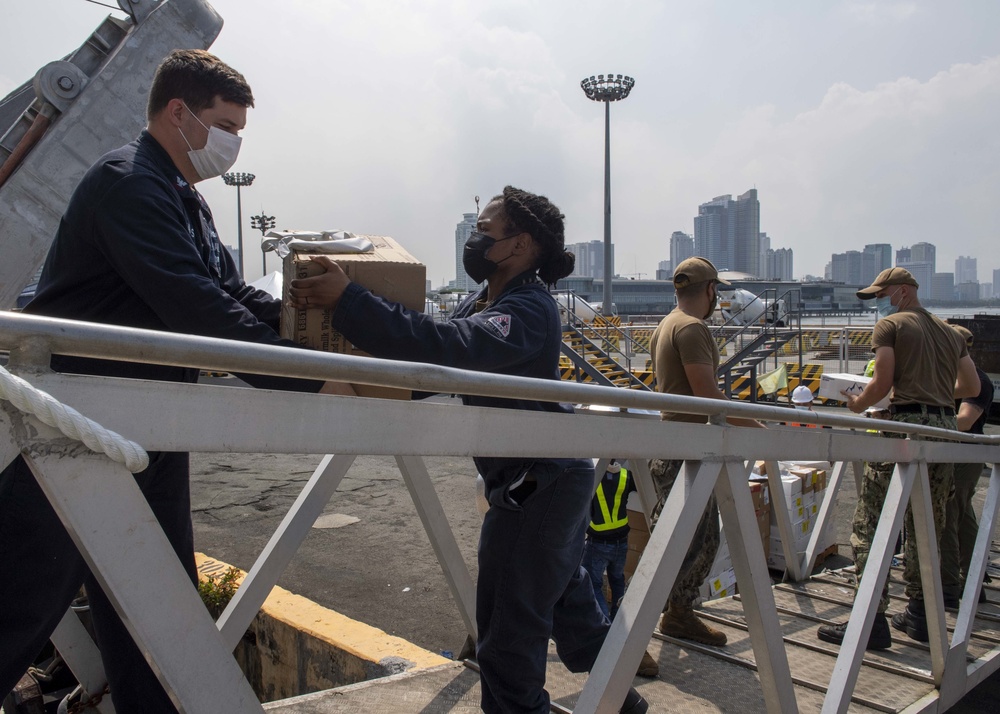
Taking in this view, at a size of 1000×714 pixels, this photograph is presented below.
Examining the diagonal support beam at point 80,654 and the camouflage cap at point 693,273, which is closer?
the diagonal support beam at point 80,654

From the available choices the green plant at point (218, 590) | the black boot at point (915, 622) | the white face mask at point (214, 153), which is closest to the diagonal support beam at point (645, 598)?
the white face mask at point (214, 153)

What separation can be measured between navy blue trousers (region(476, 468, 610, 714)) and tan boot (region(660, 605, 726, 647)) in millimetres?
1441

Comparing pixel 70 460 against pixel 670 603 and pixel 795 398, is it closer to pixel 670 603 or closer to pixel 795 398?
pixel 670 603

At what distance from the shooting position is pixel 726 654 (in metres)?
3.28

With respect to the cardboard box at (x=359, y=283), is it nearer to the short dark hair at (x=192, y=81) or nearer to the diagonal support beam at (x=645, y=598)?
the short dark hair at (x=192, y=81)

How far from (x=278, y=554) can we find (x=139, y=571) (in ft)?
5.57

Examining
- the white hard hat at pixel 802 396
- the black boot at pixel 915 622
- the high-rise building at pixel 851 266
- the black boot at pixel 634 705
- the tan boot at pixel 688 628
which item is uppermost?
the high-rise building at pixel 851 266

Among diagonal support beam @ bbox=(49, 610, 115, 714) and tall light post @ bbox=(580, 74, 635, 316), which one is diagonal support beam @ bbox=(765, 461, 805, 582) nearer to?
diagonal support beam @ bbox=(49, 610, 115, 714)

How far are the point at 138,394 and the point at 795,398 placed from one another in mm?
4182

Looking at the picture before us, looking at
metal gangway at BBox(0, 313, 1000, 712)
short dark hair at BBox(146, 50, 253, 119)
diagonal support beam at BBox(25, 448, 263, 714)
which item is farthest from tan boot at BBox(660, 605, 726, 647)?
short dark hair at BBox(146, 50, 253, 119)

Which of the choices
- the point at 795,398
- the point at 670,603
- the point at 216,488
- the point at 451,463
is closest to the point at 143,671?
the point at 670,603

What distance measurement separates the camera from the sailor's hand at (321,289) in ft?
5.61

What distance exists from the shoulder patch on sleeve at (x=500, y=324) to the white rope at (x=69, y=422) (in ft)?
3.39

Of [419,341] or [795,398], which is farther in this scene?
[795,398]
